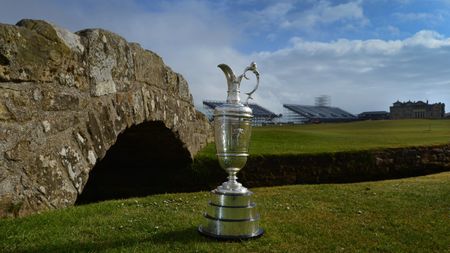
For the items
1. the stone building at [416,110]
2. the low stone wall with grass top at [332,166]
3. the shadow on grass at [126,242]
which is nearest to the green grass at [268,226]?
the shadow on grass at [126,242]

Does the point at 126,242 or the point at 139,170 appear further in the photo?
the point at 139,170

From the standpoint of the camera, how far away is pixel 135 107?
6488mm

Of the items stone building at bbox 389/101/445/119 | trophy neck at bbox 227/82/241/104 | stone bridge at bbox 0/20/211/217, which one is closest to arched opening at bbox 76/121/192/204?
stone bridge at bbox 0/20/211/217

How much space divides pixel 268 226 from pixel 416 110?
78078 mm

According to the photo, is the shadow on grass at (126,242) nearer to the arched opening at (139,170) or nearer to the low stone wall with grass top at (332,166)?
the arched opening at (139,170)

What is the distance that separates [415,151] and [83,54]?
36.6 ft

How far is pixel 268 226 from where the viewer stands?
4863 millimetres

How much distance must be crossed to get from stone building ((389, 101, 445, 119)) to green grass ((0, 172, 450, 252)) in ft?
239

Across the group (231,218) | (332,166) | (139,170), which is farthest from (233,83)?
(332,166)

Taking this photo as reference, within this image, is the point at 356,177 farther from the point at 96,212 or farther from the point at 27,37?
the point at 27,37

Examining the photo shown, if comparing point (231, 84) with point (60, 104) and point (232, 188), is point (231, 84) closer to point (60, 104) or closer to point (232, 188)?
point (232, 188)

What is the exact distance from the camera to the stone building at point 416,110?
7312 centimetres

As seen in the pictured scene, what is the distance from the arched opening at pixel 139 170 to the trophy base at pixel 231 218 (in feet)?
15.4

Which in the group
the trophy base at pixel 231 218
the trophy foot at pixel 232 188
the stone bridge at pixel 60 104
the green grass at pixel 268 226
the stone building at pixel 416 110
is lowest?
the green grass at pixel 268 226
